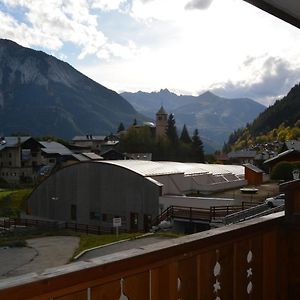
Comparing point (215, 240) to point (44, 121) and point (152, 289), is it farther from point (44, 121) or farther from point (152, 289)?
point (44, 121)

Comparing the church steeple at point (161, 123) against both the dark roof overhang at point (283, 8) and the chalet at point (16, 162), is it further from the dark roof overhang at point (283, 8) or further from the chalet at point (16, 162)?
the dark roof overhang at point (283, 8)

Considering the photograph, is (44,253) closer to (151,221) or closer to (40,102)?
(151,221)

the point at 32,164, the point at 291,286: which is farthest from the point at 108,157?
the point at 291,286

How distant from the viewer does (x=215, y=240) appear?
6.82 feet

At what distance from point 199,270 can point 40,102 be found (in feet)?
602

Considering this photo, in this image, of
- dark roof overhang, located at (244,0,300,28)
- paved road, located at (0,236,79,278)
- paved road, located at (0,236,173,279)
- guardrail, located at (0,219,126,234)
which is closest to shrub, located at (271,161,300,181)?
guardrail, located at (0,219,126,234)

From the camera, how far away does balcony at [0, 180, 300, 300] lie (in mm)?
1372

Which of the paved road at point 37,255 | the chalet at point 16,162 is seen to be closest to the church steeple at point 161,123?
the chalet at point 16,162

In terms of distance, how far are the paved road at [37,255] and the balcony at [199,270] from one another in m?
11.3

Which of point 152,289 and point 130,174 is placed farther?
point 130,174

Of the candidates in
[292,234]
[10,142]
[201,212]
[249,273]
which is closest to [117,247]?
[201,212]

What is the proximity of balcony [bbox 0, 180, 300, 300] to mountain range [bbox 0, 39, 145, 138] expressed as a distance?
164m

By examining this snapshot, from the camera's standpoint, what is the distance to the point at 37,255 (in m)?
16.8

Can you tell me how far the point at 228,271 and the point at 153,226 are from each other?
66.5 feet
